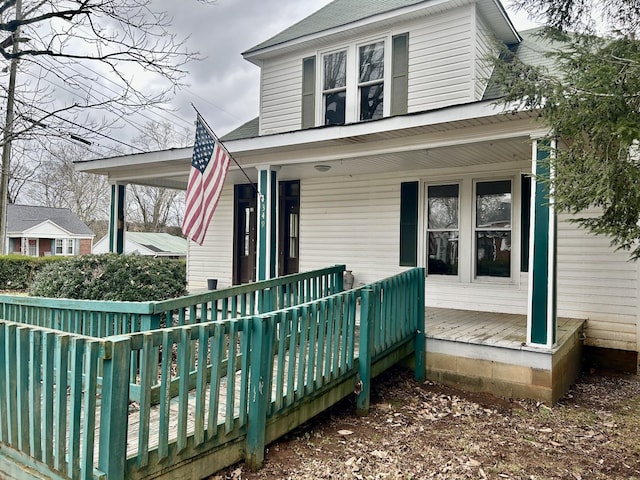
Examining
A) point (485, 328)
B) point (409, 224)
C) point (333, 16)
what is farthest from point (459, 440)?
point (333, 16)

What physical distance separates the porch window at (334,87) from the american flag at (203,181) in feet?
8.92

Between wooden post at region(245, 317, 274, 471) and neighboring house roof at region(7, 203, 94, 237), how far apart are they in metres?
32.9

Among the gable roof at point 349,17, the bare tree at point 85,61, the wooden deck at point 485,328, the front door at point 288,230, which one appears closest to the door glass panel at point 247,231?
the front door at point 288,230

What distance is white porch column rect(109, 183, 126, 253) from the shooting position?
8617 mm

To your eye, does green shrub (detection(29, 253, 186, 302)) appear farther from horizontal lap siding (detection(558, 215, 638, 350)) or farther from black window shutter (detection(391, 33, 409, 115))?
horizontal lap siding (detection(558, 215, 638, 350))

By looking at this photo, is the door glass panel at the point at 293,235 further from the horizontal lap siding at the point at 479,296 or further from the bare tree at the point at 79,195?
the bare tree at the point at 79,195

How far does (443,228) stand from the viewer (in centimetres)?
719

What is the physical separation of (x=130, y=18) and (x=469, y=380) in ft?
24.6

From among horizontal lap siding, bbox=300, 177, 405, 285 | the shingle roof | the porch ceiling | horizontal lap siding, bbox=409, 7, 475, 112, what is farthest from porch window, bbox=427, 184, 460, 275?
the shingle roof

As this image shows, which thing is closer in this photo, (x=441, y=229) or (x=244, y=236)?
(x=441, y=229)

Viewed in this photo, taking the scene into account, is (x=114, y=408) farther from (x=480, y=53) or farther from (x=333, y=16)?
(x=333, y=16)

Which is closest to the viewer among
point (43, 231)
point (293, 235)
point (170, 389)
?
point (170, 389)

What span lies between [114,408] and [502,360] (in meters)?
3.95

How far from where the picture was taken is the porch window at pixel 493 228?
6.70 metres
